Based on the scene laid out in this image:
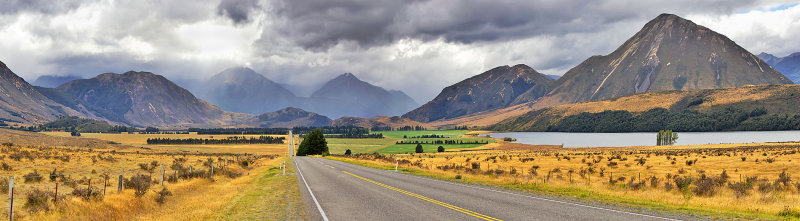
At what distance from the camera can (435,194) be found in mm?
21250

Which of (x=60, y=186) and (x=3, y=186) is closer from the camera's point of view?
(x=3, y=186)

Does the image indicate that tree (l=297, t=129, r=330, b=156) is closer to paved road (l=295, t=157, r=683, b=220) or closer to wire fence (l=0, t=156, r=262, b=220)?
wire fence (l=0, t=156, r=262, b=220)

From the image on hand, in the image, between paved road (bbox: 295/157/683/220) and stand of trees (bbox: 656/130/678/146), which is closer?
paved road (bbox: 295/157/683/220)

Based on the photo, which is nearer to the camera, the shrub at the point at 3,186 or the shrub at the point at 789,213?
the shrub at the point at 789,213

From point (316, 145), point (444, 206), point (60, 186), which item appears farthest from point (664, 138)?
point (60, 186)

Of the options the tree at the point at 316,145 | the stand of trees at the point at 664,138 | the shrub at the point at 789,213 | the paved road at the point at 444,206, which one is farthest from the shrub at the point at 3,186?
the stand of trees at the point at 664,138

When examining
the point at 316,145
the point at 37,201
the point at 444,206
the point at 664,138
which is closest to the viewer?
the point at 444,206

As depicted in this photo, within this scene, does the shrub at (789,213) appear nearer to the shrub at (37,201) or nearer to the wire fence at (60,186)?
the wire fence at (60,186)

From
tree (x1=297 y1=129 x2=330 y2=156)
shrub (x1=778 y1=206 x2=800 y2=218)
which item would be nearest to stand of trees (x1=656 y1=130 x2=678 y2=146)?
tree (x1=297 y1=129 x2=330 y2=156)

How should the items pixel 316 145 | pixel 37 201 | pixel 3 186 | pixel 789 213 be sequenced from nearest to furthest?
pixel 789 213, pixel 37 201, pixel 3 186, pixel 316 145

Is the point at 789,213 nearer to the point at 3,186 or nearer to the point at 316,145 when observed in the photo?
the point at 3,186

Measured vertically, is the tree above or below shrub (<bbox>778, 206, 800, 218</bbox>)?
below

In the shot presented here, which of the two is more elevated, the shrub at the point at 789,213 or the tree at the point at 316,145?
the shrub at the point at 789,213

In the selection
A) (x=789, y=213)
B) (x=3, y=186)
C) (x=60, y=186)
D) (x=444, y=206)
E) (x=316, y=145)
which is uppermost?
(x=789, y=213)
